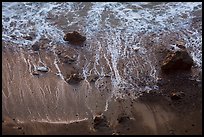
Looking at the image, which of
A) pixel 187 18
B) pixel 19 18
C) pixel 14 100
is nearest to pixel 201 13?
pixel 187 18

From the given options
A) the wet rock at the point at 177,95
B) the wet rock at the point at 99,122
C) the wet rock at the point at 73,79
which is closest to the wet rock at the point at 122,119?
the wet rock at the point at 99,122

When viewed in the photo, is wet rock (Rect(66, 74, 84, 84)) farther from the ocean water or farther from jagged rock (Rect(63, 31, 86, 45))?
jagged rock (Rect(63, 31, 86, 45))

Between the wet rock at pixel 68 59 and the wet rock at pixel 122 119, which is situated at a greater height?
the wet rock at pixel 68 59

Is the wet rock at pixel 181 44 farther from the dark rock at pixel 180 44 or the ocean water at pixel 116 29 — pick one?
the ocean water at pixel 116 29

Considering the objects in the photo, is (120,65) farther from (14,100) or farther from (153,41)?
(14,100)

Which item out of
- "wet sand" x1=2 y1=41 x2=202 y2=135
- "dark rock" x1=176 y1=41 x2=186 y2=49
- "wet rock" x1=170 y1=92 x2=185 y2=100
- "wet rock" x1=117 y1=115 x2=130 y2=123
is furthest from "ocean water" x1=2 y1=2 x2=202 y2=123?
"wet rock" x1=117 y1=115 x2=130 y2=123

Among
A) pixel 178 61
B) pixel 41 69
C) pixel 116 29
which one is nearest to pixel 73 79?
pixel 41 69

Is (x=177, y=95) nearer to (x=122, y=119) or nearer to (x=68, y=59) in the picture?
(x=122, y=119)
